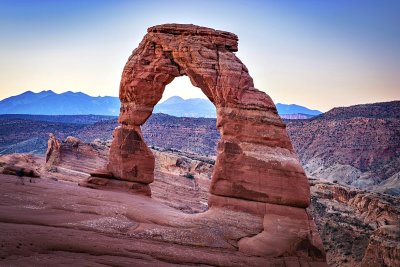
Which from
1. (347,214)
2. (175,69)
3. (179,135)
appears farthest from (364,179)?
(175,69)

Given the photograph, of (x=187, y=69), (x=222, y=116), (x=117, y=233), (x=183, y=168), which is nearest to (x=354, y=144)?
(x=183, y=168)

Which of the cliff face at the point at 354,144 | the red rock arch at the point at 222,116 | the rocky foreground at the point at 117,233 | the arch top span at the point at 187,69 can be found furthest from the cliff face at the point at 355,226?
the cliff face at the point at 354,144

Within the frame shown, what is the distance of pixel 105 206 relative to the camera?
14086 mm

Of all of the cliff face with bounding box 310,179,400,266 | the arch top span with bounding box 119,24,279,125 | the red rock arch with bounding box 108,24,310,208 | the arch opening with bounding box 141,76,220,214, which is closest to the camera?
the red rock arch with bounding box 108,24,310,208

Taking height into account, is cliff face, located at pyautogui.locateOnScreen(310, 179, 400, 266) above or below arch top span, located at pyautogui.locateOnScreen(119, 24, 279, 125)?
below

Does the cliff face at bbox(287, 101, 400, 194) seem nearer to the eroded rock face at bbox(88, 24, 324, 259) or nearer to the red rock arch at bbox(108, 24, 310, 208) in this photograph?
the red rock arch at bbox(108, 24, 310, 208)

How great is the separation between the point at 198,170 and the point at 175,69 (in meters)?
24.1

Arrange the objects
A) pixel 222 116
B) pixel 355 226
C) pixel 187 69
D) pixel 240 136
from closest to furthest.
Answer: pixel 240 136 → pixel 222 116 → pixel 187 69 → pixel 355 226

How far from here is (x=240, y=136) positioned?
16.1m

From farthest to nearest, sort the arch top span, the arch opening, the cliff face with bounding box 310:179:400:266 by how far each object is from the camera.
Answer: the arch opening < the cliff face with bounding box 310:179:400:266 < the arch top span

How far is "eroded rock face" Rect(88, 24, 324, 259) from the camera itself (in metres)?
14.7

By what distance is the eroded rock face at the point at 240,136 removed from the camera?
1471 centimetres

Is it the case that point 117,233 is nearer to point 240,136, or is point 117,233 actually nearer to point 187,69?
point 240,136

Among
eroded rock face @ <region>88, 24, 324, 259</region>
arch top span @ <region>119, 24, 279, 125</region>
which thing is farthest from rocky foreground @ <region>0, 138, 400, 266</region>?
arch top span @ <region>119, 24, 279, 125</region>
